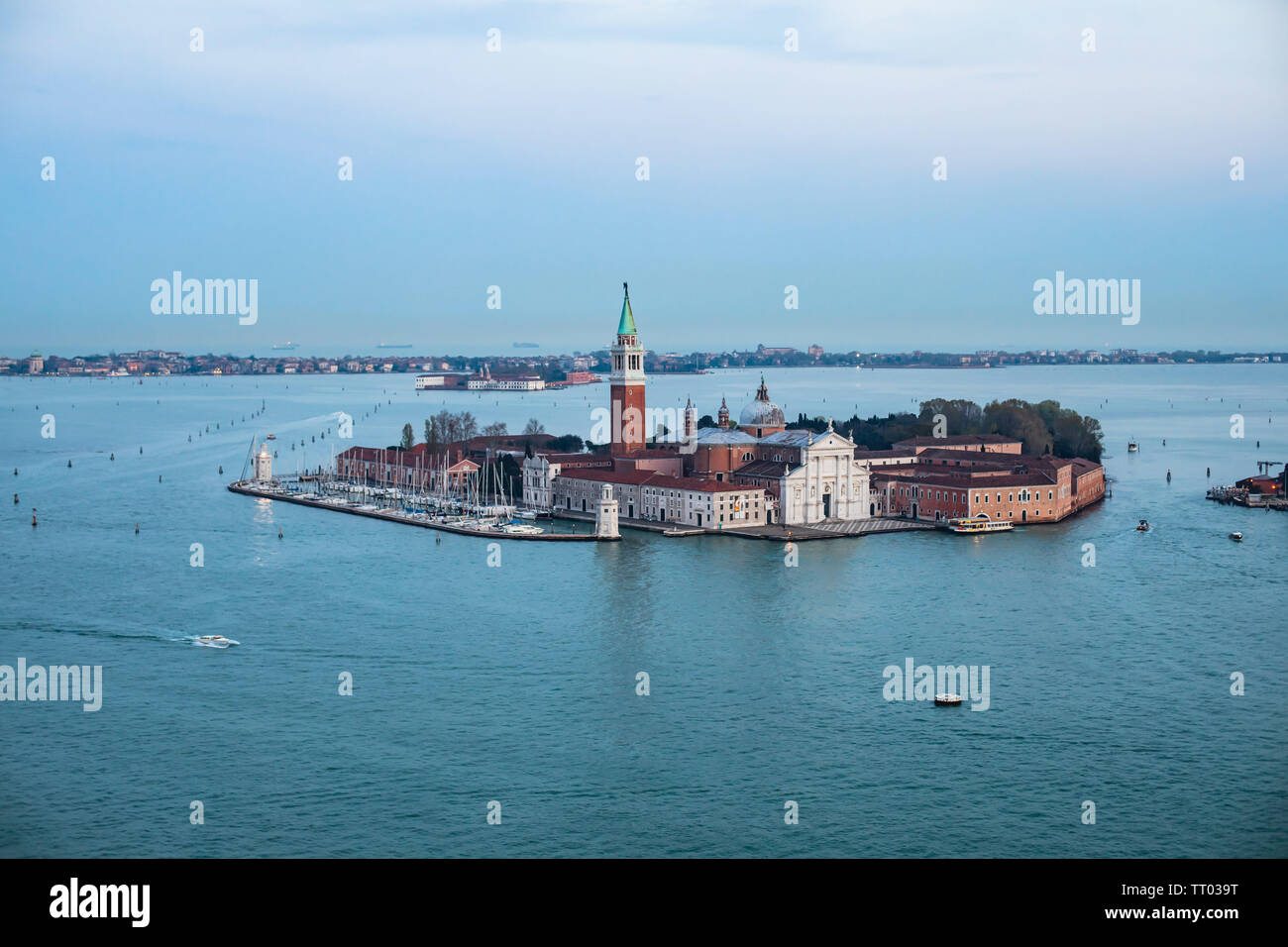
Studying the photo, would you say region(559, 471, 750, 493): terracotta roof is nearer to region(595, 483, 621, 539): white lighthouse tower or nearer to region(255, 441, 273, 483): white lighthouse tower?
region(595, 483, 621, 539): white lighthouse tower


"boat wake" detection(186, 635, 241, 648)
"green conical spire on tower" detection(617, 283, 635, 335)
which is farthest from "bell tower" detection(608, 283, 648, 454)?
"boat wake" detection(186, 635, 241, 648)

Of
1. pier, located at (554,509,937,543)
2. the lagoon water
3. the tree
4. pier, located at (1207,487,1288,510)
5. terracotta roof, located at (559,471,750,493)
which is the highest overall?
the tree

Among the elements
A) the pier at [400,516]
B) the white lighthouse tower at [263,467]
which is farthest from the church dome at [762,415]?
the white lighthouse tower at [263,467]

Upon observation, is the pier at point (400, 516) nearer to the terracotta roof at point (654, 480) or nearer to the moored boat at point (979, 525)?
the terracotta roof at point (654, 480)

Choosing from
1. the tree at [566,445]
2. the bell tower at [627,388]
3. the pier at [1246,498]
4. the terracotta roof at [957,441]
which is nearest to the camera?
the pier at [1246,498]

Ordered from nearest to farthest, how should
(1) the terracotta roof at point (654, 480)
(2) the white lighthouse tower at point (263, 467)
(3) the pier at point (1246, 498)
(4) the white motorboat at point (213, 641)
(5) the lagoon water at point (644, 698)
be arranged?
(5) the lagoon water at point (644, 698) → (4) the white motorboat at point (213, 641) → (1) the terracotta roof at point (654, 480) → (3) the pier at point (1246, 498) → (2) the white lighthouse tower at point (263, 467)

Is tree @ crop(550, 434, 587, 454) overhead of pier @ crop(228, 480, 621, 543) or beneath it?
overhead
